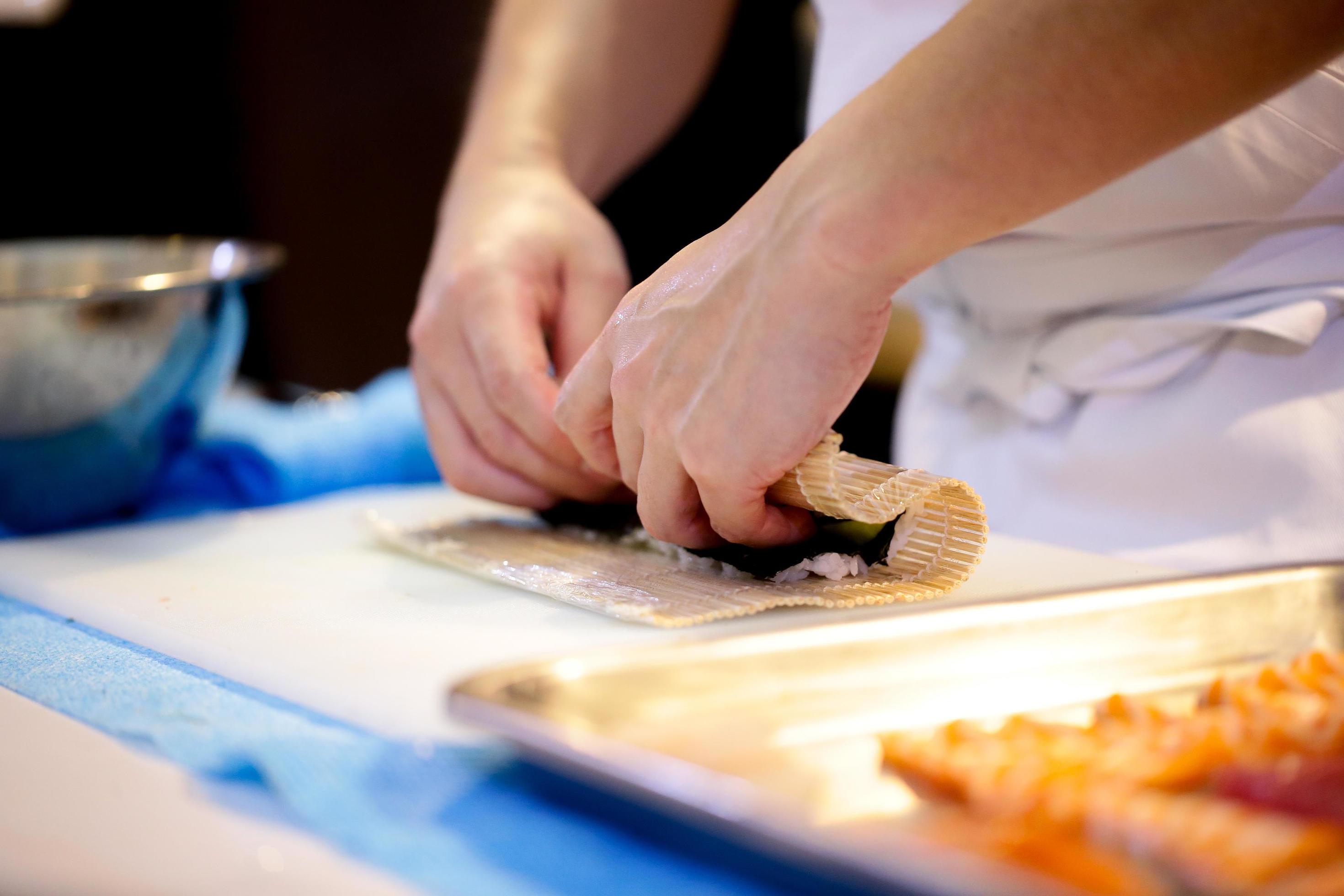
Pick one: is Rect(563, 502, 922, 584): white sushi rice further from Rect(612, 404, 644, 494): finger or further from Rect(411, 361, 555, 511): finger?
Rect(411, 361, 555, 511): finger

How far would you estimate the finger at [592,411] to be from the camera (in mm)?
732

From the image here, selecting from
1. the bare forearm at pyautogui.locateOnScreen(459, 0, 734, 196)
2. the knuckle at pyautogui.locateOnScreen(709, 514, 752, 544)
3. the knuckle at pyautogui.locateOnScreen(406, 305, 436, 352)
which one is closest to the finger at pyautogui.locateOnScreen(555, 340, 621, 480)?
the knuckle at pyautogui.locateOnScreen(709, 514, 752, 544)

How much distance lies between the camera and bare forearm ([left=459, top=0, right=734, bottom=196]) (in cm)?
113

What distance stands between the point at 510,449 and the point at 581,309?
0.13m

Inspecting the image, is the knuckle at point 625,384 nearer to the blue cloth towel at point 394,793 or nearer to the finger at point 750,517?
the finger at point 750,517

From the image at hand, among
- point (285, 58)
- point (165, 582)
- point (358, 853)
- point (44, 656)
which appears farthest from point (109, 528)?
point (285, 58)

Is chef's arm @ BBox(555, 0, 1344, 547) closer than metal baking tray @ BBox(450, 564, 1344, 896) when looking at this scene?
No

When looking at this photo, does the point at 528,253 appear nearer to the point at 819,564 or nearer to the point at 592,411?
the point at 592,411

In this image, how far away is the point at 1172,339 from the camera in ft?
2.81

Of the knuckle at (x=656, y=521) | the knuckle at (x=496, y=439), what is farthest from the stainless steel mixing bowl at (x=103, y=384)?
the knuckle at (x=656, y=521)

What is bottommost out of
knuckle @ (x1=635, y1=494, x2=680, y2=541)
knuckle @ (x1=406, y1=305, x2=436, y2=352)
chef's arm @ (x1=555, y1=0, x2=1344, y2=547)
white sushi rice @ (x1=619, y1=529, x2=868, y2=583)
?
white sushi rice @ (x1=619, y1=529, x2=868, y2=583)

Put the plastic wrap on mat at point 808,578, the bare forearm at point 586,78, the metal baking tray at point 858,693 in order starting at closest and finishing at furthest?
the metal baking tray at point 858,693 < the plastic wrap on mat at point 808,578 < the bare forearm at point 586,78

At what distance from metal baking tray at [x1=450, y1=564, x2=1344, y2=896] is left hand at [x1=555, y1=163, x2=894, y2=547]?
0.14 m

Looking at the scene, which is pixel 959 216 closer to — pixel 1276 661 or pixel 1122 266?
pixel 1276 661
